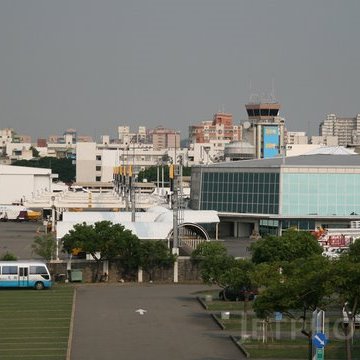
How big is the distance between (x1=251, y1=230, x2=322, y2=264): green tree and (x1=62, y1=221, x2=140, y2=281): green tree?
24.5 feet

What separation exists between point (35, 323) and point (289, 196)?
2308 inches

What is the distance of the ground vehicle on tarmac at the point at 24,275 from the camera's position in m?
57.0

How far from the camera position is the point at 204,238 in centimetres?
8156

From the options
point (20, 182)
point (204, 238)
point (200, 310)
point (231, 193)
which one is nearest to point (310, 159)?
point (231, 193)

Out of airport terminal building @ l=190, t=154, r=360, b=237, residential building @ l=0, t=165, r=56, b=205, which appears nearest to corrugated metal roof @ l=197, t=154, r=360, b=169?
airport terminal building @ l=190, t=154, r=360, b=237

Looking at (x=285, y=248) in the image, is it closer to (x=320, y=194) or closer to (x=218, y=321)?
(x=218, y=321)

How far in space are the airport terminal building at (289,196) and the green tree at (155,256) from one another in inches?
1480

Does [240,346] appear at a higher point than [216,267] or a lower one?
lower

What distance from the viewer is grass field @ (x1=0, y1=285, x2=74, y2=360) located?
127 ft

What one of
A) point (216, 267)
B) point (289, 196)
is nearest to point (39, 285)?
point (216, 267)

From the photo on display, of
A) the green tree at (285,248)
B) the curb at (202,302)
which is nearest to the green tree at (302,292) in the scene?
the curb at (202,302)

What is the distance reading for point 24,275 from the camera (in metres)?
57.2

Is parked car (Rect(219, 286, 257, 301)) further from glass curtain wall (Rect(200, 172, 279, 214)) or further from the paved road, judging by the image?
glass curtain wall (Rect(200, 172, 279, 214))

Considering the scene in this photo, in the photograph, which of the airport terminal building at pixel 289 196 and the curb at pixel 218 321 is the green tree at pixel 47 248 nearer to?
the curb at pixel 218 321
